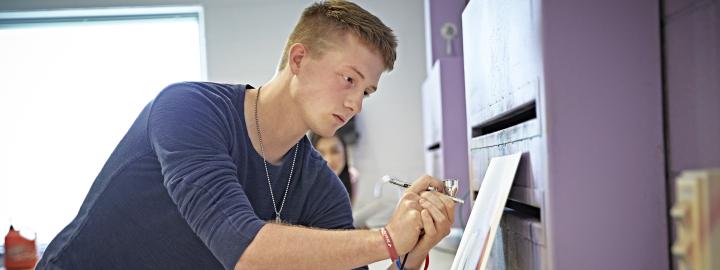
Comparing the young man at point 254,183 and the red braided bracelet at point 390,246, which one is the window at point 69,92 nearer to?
the young man at point 254,183

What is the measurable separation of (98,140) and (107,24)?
863 mm

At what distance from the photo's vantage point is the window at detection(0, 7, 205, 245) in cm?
503

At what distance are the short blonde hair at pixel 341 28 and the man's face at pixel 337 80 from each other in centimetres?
2

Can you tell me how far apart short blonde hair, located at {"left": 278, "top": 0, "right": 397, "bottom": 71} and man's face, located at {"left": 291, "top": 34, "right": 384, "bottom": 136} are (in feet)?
0.05

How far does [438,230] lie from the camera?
1037mm

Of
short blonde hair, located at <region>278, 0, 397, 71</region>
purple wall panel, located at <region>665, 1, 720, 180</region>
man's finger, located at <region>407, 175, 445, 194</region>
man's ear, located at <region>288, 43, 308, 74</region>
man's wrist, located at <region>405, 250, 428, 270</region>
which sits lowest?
man's wrist, located at <region>405, 250, 428, 270</region>

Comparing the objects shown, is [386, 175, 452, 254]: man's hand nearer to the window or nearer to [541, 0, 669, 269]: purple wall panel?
[541, 0, 669, 269]: purple wall panel

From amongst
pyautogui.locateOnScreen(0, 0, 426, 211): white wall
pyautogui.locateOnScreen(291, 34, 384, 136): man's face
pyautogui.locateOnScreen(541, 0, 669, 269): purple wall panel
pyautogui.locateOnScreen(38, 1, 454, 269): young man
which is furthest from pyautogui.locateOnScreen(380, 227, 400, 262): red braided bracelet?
pyautogui.locateOnScreen(0, 0, 426, 211): white wall

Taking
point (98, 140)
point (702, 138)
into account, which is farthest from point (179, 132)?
point (98, 140)

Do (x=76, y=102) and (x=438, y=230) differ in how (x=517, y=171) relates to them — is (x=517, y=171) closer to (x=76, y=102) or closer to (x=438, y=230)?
(x=438, y=230)

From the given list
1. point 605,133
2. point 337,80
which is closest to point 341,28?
point 337,80

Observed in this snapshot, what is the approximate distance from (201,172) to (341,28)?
406mm

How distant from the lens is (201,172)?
0.99 meters

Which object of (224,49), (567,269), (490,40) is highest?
(224,49)
